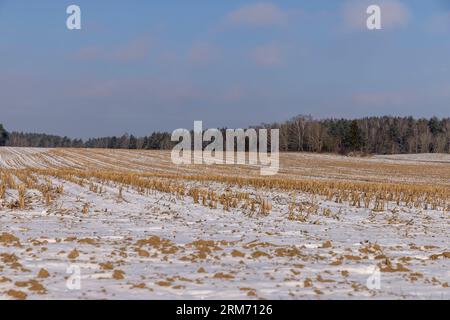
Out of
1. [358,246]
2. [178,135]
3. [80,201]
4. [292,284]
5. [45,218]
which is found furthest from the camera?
[178,135]

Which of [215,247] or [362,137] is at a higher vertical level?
[362,137]

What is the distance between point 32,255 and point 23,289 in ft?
8.33

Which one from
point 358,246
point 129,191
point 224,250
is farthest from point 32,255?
point 129,191

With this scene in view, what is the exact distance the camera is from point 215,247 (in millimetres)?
10781

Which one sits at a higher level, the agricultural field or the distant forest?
the distant forest

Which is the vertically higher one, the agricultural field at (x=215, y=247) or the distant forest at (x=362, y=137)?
the distant forest at (x=362, y=137)

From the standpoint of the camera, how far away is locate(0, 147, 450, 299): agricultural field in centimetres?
754

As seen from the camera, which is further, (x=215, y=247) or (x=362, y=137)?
(x=362, y=137)

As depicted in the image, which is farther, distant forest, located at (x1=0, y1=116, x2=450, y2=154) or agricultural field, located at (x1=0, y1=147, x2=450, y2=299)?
distant forest, located at (x1=0, y1=116, x2=450, y2=154)

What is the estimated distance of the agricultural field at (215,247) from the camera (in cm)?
754

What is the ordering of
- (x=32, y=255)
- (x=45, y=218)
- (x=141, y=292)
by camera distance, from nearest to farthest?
1. (x=141, y=292)
2. (x=32, y=255)
3. (x=45, y=218)
